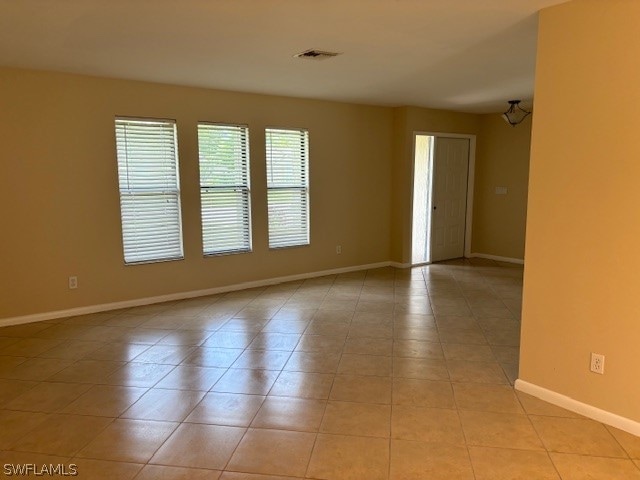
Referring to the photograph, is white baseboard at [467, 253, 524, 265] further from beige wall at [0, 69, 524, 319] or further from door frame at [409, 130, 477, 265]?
beige wall at [0, 69, 524, 319]

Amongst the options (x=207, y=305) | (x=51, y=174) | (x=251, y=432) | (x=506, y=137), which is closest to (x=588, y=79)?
(x=251, y=432)

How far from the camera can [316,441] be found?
246 cm

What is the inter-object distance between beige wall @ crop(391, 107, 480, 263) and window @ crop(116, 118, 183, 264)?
325 centimetres

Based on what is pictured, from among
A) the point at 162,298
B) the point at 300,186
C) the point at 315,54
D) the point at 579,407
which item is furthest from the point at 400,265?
the point at 579,407

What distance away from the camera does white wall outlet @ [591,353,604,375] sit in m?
2.57

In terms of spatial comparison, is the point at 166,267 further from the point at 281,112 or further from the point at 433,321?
the point at 433,321

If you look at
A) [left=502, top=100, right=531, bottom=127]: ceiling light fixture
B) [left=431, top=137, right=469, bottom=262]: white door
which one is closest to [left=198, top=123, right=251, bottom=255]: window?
[left=431, top=137, right=469, bottom=262]: white door

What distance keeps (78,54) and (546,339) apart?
3.95 meters

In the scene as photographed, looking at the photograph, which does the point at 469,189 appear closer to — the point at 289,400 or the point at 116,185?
the point at 116,185

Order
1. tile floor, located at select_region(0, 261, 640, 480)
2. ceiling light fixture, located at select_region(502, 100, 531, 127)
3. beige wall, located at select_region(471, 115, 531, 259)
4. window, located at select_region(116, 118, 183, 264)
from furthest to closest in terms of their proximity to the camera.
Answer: beige wall, located at select_region(471, 115, 531, 259)
ceiling light fixture, located at select_region(502, 100, 531, 127)
window, located at select_region(116, 118, 183, 264)
tile floor, located at select_region(0, 261, 640, 480)

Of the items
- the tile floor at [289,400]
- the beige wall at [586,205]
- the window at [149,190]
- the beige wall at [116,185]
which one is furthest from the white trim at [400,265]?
the beige wall at [586,205]

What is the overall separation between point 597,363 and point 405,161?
4.52 m

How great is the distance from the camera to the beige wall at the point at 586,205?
2385mm

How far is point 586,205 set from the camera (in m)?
2.55
